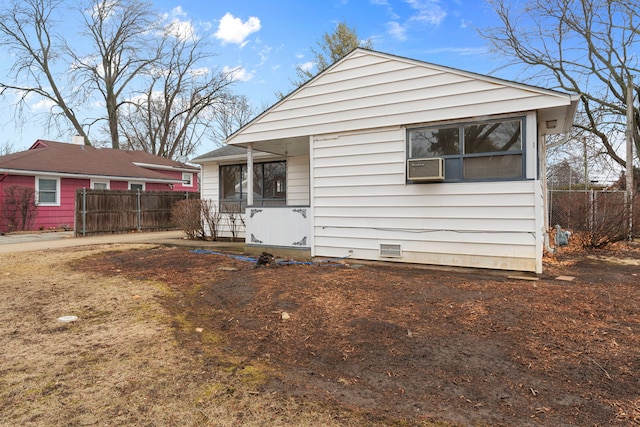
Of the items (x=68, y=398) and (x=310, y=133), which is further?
(x=310, y=133)

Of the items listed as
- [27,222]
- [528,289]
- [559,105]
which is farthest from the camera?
[27,222]

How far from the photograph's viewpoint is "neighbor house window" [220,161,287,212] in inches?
442

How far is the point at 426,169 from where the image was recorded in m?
6.25

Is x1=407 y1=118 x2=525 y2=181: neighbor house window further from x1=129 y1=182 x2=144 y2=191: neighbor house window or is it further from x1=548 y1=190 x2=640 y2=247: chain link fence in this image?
x1=129 y1=182 x2=144 y2=191: neighbor house window

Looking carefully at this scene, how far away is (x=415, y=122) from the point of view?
6.53 m

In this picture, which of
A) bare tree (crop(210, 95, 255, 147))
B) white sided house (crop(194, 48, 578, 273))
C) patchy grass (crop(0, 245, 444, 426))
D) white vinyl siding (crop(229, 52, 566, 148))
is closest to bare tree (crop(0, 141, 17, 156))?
bare tree (crop(210, 95, 255, 147))

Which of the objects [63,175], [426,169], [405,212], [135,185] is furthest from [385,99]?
[135,185]

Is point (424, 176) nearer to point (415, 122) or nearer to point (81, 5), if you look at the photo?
point (415, 122)

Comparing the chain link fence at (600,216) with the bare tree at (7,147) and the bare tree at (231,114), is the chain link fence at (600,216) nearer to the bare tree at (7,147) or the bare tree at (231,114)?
the bare tree at (231,114)

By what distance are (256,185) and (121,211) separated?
6918 mm

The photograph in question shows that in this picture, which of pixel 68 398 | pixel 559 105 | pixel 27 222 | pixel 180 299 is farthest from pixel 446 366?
pixel 27 222

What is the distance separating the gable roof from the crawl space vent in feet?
7.27

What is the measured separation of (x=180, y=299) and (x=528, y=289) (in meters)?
4.59

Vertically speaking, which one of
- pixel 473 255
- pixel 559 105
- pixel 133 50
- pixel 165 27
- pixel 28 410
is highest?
pixel 165 27
